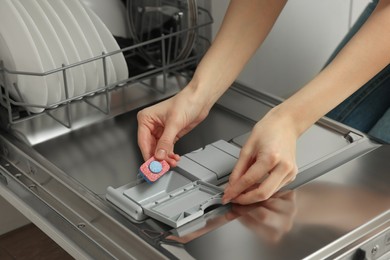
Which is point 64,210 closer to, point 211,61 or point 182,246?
point 182,246

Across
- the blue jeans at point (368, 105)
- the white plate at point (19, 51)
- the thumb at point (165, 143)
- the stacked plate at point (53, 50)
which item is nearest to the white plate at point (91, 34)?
the stacked plate at point (53, 50)

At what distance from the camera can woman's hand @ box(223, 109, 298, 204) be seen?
92cm

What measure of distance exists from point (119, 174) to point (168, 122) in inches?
4.5

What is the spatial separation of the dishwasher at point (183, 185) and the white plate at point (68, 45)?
0.03m

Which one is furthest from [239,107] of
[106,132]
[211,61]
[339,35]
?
[339,35]

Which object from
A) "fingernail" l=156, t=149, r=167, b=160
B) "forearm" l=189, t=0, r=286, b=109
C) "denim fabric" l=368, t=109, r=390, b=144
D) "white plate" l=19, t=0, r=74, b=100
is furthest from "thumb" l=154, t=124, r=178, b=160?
"denim fabric" l=368, t=109, r=390, b=144

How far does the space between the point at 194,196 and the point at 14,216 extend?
65 cm

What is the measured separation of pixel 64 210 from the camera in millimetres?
977

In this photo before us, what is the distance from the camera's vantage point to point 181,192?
966mm

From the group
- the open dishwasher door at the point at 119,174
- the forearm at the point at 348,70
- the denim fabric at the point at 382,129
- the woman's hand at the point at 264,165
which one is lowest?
the open dishwasher door at the point at 119,174

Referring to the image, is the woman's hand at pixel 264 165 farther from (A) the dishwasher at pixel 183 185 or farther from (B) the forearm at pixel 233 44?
(B) the forearm at pixel 233 44

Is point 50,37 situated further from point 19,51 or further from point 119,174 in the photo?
point 119,174

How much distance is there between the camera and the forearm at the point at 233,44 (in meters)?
1.14

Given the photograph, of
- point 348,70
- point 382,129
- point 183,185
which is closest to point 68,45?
point 183,185
